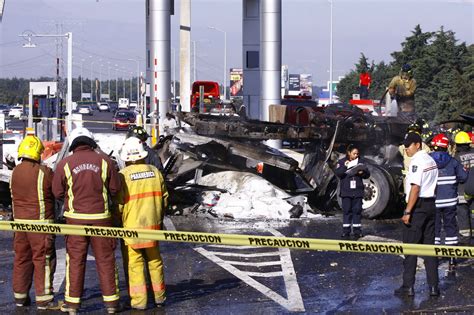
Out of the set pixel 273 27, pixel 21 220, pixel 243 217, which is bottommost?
pixel 243 217

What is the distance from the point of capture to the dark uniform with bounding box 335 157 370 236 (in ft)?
45.0

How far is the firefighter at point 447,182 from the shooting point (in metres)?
10.8

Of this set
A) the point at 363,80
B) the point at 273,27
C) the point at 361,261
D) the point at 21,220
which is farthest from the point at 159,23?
the point at 21,220

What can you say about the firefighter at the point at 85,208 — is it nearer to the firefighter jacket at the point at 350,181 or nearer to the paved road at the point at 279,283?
the paved road at the point at 279,283

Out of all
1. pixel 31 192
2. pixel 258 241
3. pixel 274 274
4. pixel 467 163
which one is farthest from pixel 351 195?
pixel 258 241

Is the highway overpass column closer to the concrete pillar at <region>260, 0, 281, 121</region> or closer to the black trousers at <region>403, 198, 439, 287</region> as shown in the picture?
the concrete pillar at <region>260, 0, 281, 121</region>

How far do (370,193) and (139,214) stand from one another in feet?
24.8

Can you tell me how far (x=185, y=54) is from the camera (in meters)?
40.8

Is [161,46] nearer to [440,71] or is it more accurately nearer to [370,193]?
[370,193]

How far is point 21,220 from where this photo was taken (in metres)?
9.12

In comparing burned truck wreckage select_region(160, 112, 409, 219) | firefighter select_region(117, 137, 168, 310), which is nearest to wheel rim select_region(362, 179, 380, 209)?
burned truck wreckage select_region(160, 112, 409, 219)

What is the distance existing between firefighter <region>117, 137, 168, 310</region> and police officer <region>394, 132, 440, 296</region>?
2.51 m

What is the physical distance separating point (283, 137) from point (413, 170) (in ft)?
25.2

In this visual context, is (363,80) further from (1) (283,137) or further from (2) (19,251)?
(2) (19,251)
